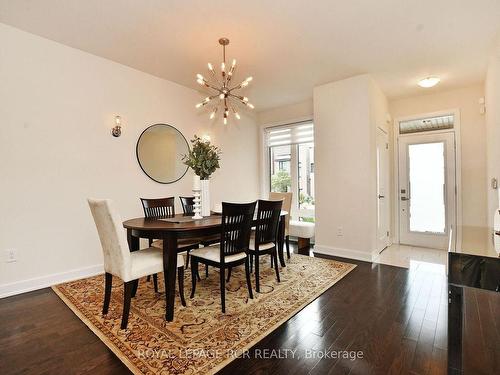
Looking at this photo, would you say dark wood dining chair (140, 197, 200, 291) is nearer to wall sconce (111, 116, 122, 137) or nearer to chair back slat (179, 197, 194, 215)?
chair back slat (179, 197, 194, 215)

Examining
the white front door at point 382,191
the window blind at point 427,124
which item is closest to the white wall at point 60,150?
the white front door at point 382,191

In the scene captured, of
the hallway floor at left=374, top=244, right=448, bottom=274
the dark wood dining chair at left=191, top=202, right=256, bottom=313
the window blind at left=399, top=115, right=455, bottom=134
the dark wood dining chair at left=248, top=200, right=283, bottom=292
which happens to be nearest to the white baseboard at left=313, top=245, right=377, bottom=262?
the hallway floor at left=374, top=244, right=448, bottom=274

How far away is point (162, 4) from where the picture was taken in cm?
238

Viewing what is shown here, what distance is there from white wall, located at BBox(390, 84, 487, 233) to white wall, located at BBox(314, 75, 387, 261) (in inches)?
47.9

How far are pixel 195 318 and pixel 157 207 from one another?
59.5 inches

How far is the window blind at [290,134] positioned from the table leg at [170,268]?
378 cm

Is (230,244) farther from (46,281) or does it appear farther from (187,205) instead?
(46,281)

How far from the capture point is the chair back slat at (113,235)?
1.96m

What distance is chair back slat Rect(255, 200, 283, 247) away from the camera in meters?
2.76

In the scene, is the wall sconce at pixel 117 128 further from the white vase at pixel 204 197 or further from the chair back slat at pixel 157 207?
the white vase at pixel 204 197

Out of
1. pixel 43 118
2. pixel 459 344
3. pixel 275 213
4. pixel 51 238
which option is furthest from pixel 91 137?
pixel 459 344

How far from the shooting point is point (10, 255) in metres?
2.72

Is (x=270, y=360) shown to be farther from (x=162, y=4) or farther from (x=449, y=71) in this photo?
(x=449, y=71)

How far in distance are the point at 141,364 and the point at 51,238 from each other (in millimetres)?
2179
